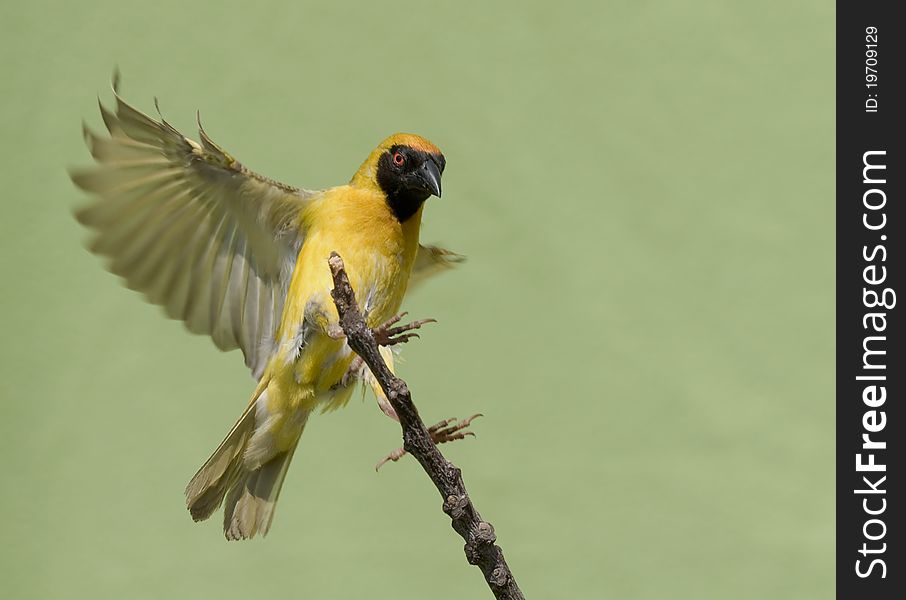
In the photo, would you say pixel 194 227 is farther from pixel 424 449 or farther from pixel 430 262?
pixel 424 449

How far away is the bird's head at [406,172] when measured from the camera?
1892 mm

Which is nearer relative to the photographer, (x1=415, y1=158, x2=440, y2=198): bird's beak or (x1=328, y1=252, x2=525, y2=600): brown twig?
(x1=328, y1=252, x2=525, y2=600): brown twig

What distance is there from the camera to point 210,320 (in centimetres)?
204

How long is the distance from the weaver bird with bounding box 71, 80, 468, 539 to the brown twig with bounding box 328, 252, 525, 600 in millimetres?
298

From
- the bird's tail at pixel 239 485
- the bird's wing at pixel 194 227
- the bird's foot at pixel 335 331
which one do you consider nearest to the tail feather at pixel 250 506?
the bird's tail at pixel 239 485

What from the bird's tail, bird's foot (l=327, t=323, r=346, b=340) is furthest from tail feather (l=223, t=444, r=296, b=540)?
bird's foot (l=327, t=323, r=346, b=340)

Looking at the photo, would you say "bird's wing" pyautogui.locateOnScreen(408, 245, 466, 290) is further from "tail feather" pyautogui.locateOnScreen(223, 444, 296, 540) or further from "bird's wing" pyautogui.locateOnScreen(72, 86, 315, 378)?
"tail feather" pyautogui.locateOnScreen(223, 444, 296, 540)

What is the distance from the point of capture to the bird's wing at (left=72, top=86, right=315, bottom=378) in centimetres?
189

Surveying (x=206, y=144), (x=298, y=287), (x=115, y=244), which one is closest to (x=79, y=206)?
(x=115, y=244)

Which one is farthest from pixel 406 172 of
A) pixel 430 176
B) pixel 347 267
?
pixel 347 267

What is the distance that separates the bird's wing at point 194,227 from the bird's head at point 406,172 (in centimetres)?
13

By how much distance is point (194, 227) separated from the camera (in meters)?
2.00

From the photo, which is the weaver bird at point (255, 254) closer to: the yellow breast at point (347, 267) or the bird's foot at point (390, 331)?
the yellow breast at point (347, 267)
